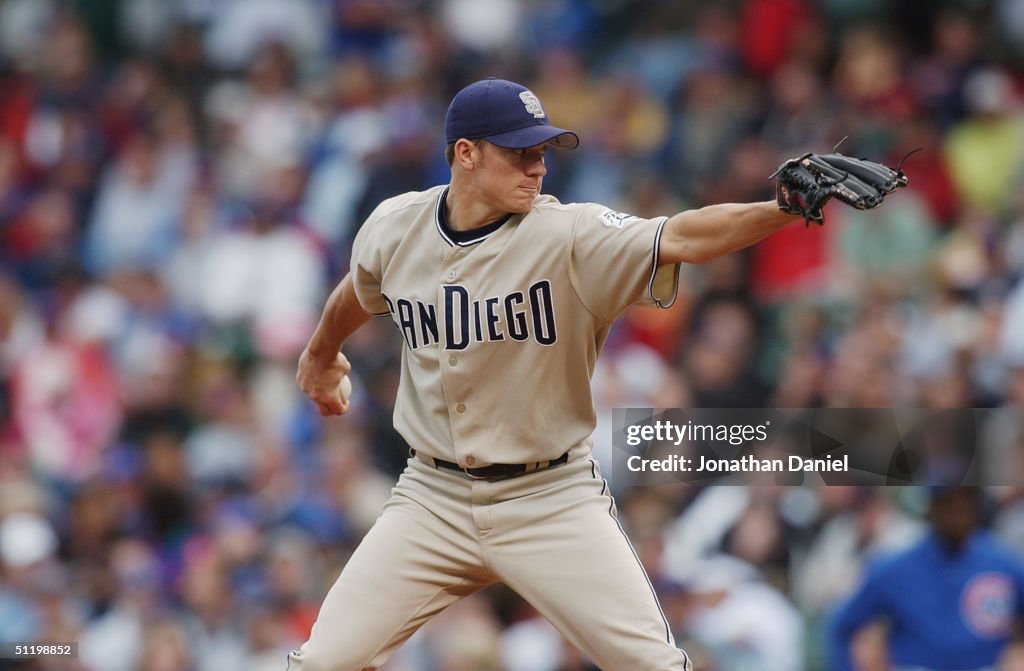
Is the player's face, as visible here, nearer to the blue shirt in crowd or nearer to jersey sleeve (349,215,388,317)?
jersey sleeve (349,215,388,317)

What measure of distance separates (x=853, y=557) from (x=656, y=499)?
939mm

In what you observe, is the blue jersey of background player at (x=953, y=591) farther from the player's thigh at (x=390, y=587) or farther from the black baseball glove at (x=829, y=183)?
the black baseball glove at (x=829, y=183)

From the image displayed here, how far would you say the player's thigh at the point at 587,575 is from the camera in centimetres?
446

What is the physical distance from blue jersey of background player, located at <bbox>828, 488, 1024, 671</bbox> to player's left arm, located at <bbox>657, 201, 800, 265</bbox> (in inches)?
116

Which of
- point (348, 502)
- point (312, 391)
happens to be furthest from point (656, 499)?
point (312, 391)

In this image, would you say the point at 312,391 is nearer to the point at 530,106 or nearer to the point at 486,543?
the point at 486,543

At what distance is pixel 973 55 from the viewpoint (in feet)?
32.2

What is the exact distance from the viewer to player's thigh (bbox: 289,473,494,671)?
4566 millimetres

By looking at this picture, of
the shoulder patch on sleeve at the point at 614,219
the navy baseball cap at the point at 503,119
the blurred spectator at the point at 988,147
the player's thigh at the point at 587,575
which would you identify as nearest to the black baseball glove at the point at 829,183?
the shoulder patch on sleeve at the point at 614,219

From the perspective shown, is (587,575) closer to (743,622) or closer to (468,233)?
(468,233)

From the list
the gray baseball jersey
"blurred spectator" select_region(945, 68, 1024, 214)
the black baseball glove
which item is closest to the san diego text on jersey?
the gray baseball jersey

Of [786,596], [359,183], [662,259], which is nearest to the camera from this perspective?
[662,259]

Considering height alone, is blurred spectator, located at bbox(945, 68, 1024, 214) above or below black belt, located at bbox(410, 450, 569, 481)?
above
